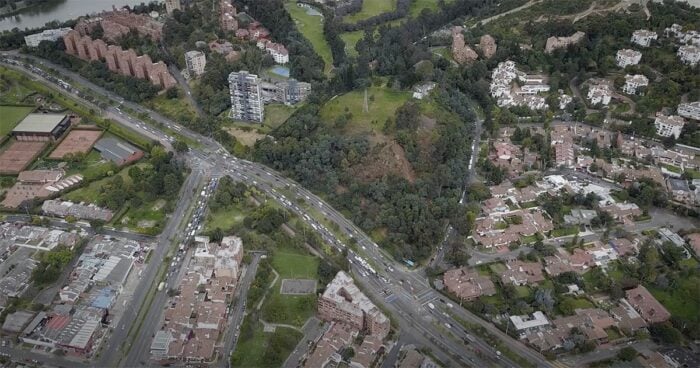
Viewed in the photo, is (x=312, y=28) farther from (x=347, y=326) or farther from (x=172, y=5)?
(x=347, y=326)

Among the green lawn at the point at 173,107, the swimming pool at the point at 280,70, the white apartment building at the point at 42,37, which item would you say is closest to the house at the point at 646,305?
the swimming pool at the point at 280,70

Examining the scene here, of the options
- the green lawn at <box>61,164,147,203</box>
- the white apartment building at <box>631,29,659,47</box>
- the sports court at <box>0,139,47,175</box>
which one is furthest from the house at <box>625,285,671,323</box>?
the sports court at <box>0,139,47,175</box>

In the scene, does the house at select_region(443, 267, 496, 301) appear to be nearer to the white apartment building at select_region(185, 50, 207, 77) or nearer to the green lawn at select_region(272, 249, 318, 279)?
the green lawn at select_region(272, 249, 318, 279)

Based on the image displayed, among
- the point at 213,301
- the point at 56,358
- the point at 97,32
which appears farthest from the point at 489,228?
the point at 97,32

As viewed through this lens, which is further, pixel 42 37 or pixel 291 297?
pixel 42 37

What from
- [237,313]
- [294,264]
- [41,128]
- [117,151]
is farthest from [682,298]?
[41,128]

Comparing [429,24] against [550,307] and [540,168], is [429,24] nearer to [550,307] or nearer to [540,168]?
[540,168]

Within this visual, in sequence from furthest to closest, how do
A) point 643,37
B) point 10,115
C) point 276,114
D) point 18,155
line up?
point 643,37, point 10,115, point 276,114, point 18,155
